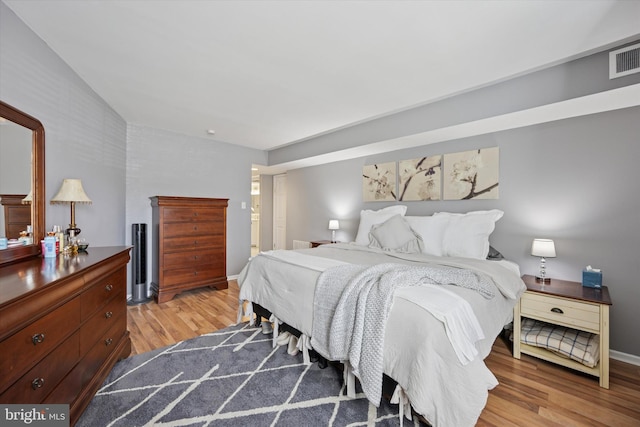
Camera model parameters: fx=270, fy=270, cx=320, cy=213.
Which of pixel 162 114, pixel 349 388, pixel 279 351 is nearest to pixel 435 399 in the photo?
pixel 349 388

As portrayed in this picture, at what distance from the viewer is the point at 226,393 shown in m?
1.81

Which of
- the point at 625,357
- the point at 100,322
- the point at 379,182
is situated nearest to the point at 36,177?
the point at 100,322

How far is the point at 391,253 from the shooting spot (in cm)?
285

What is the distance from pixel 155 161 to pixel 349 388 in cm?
397

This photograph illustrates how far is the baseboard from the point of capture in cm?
220

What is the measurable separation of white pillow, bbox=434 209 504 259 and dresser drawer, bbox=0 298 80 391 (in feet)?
9.77

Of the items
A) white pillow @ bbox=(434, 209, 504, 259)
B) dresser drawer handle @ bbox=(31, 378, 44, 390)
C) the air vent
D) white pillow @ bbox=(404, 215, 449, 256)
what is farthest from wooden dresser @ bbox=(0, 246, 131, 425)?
the air vent

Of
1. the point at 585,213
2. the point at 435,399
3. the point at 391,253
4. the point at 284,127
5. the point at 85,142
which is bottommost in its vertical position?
the point at 435,399

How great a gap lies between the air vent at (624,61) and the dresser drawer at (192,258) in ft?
15.1

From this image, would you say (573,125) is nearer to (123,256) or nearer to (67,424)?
(123,256)

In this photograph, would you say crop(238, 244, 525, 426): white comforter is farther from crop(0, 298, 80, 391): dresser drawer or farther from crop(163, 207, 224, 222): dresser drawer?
crop(163, 207, 224, 222): dresser drawer

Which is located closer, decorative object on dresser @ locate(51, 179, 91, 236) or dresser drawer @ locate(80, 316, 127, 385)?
dresser drawer @ locate(80, 316, 127, 385)

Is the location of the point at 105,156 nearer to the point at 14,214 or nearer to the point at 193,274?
the point at 14,214

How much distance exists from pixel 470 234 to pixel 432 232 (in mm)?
376
